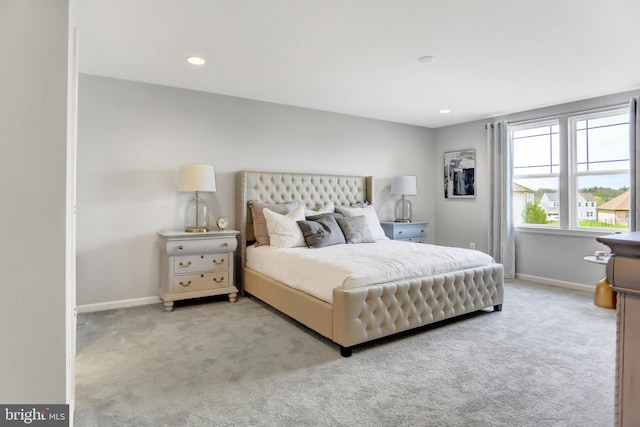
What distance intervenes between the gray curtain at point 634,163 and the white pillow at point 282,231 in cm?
377

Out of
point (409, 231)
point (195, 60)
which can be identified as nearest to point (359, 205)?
point (409, 231)

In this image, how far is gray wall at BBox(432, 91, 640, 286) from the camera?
457 cm

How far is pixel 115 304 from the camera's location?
3.82 metres

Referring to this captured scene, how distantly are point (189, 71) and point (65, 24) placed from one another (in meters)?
2.49

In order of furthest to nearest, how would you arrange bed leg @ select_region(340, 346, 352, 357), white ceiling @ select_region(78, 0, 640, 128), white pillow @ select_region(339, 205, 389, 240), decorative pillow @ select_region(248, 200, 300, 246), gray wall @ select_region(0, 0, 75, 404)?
white pillow @ select_region(339, 205, 389, 240) → decorative pillow @ select_region(248, 200, 300, 246) → bed leg @ select_region(340, 346, 352, 357) → white ceiling @ select_region(78, 0, 640, 128) → gray wall @ select_region(0, 0, 75, 404)

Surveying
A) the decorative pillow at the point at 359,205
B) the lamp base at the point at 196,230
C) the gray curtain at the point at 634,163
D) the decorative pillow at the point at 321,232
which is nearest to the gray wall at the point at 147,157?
the lamp base at the point at 196,230

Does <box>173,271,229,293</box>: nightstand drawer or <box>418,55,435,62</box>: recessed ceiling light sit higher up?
<box>418,55,435,62</box>: recessed ceiling light

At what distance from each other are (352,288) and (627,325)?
190 centimetres

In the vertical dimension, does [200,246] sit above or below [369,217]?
below

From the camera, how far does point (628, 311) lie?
0.90 metres

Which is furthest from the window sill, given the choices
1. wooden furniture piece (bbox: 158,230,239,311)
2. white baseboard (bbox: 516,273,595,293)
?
wooden furniture piece (bbox: 158,230,239,311)

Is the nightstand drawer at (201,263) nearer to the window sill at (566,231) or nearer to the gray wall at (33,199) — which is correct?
the gray wall at (33,199)

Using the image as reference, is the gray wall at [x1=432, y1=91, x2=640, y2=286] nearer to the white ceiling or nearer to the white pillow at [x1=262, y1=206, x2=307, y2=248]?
the white ceiling

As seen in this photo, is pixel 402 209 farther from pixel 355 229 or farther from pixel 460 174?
pixel 355 229
